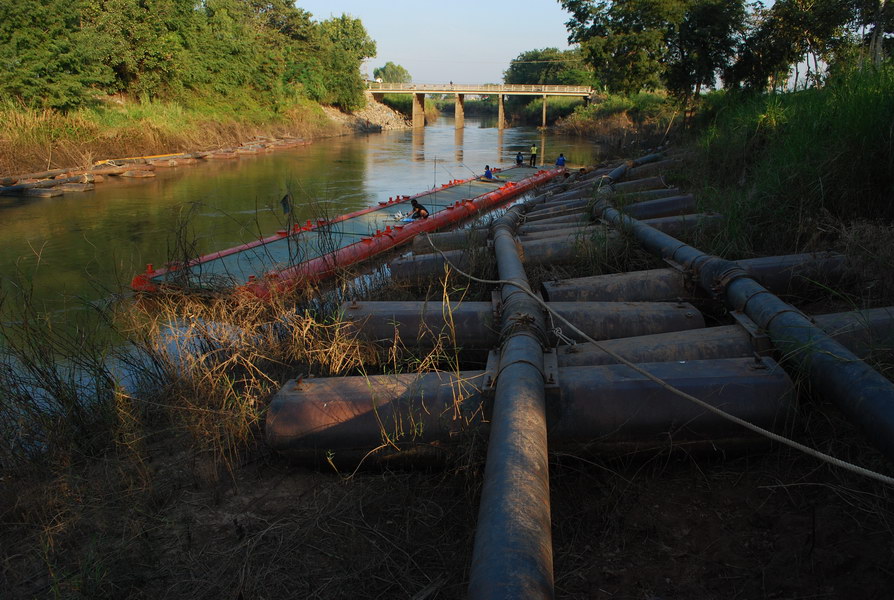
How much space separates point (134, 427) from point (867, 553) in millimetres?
3810

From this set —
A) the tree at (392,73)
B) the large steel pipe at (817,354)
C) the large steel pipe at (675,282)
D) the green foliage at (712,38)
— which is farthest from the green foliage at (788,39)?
the tree at (392,73)

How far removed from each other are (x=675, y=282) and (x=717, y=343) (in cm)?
136

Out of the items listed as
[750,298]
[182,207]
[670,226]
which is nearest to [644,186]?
[670,226]

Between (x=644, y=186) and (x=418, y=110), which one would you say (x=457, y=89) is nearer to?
(x=418, y=110)

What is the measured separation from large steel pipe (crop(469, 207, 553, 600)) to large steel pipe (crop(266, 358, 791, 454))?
213mm

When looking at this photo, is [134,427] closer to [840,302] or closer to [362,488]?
[362,488]

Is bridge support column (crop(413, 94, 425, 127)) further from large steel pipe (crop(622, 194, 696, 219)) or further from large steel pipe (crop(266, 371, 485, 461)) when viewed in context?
large steel pipe (crop(266, 371, 485, 461))

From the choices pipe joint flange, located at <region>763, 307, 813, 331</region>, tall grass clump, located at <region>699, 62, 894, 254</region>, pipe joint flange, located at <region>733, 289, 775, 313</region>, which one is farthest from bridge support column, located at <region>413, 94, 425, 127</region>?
pipe joint flange, located at <region>763, 307, 813, 331</region>

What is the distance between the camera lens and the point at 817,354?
2.66 metres

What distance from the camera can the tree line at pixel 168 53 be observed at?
18406 millimetres

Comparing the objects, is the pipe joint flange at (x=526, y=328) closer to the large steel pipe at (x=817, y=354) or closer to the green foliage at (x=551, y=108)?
the large steel pipe at (x=817, y=354)

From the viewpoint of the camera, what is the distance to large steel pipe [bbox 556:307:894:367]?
304cm

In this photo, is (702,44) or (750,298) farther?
(702,44)

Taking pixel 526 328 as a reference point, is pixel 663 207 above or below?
above
